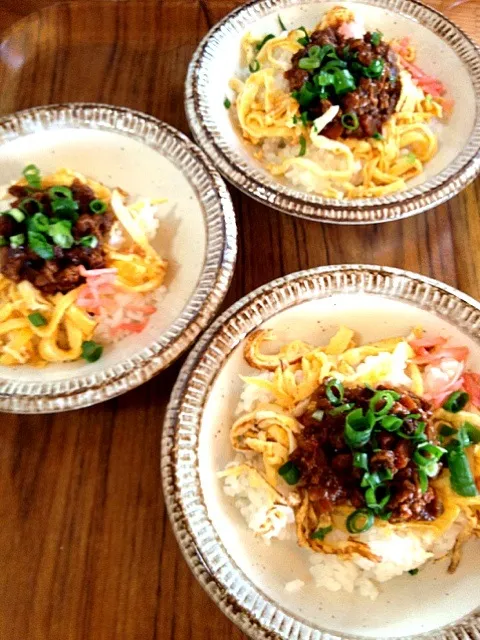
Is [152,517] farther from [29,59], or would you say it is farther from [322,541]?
[29,59]

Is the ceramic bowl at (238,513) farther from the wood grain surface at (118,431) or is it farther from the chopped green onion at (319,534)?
the wood grain surface at (118,431)

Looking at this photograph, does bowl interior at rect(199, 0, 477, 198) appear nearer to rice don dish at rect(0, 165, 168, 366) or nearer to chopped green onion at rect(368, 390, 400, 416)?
rice don dish at rect(0, 165, 168, 366)

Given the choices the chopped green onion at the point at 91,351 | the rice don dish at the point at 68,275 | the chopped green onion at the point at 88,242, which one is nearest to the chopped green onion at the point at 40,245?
the rice don dish at the point at 68,275

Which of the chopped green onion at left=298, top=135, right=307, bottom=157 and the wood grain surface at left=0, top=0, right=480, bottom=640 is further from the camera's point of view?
the chopped green onion at left=298, top=135, right=307, bottom=157

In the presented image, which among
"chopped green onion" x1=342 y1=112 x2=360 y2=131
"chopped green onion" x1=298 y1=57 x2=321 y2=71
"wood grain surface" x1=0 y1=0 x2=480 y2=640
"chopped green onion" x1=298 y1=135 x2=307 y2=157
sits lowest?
"wood grain surface" x1=0 y1=0 x2=480 y2=640

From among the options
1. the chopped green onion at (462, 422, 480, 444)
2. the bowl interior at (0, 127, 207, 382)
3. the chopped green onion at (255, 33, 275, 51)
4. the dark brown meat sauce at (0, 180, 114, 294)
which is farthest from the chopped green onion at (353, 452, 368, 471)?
the chopped green onion at (255, 33, 275, 51)

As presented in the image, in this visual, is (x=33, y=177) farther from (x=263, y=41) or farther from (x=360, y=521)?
(x=360, y=521)

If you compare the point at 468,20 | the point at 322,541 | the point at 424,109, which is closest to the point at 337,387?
the point at 322,541
